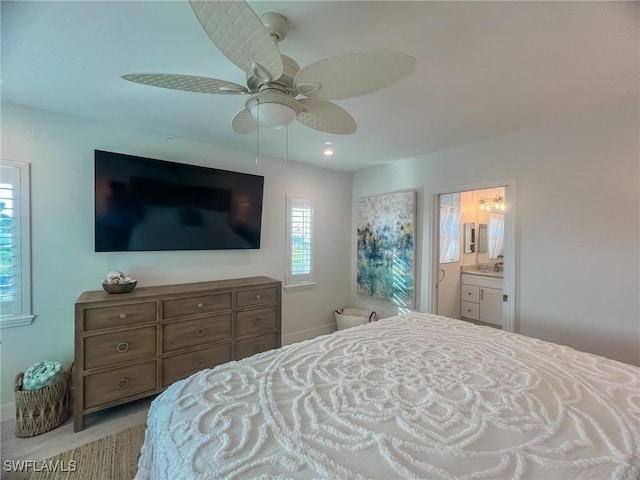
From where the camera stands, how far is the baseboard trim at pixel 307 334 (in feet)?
12.5

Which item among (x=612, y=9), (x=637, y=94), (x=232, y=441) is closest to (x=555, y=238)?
(x=637, y=94)

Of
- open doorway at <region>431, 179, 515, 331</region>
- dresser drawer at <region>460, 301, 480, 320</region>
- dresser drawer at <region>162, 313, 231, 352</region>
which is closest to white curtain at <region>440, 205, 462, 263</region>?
open doorway at <region>431, 179, 515, 331</region>

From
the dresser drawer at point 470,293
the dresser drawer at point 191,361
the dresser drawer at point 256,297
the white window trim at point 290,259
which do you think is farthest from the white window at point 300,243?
the dresser drawer at point 470,293

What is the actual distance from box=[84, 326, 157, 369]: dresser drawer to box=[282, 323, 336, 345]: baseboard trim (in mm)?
1782

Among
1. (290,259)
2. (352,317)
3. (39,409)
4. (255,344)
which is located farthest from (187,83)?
(352,317)

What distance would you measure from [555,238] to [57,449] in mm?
4199

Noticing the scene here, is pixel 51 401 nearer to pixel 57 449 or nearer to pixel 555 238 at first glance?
pixel 57 449

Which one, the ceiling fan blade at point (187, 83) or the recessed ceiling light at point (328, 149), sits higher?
the recessed ceiling light at point (328, 149)

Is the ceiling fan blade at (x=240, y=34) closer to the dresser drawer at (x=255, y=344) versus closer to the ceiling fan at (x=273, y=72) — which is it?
the ceiling fan at (x=273, y=72)

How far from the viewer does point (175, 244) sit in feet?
9.54

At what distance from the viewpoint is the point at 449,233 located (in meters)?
4.73

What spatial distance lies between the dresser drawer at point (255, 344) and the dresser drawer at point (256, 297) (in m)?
0.36

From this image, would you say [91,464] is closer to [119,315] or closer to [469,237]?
[119,315]

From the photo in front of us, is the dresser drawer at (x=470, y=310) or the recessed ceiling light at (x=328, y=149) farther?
the dresser drawer at (x=470, y=310)
